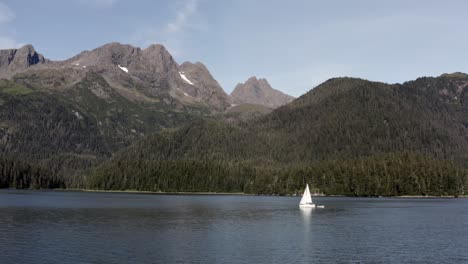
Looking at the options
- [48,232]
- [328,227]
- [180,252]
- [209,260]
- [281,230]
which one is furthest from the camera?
[328,227]

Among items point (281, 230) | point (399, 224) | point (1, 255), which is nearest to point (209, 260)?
point (1, 255)

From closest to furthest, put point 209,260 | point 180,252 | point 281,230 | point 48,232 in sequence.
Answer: point 209,260
point 180,252
point 48,232
point 281,230

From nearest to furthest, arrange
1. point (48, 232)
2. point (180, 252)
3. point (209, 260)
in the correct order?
point (209, 260), point (180, 252), point (48, 232)

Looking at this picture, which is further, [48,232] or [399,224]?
[399,224]

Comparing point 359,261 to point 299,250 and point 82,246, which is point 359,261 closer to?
point 299,250

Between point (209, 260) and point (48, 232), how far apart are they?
43894 mm

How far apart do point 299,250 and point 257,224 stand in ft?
134

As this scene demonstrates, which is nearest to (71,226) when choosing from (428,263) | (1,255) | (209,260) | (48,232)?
(48,232)

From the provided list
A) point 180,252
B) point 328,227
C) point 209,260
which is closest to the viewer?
point 209,260

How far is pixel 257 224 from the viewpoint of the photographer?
124938 mm

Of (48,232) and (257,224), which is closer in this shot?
(48,232)

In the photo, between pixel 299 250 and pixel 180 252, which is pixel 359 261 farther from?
pixel 180 252

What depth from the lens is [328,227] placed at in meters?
122

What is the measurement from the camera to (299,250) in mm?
84562
